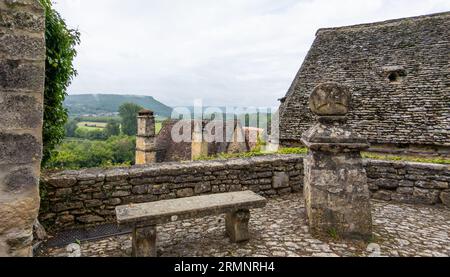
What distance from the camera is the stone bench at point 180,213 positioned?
9.81ft

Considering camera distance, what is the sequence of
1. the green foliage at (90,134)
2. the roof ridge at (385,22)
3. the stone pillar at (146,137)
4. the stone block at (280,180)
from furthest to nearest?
the green foliage at (90,134) < the stone pillar at (146,137) < the roof ridge at (385,22) < the stone block at (280,180)

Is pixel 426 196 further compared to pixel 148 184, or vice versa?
pixel 426 196

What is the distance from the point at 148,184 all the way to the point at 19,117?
2.77 metres

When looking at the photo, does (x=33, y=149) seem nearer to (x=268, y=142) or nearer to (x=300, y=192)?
(x=300, y=192)

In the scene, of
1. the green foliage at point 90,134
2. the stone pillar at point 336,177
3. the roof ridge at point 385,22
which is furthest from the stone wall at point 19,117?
the green foliage at point 90,134

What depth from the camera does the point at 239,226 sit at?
138 inches

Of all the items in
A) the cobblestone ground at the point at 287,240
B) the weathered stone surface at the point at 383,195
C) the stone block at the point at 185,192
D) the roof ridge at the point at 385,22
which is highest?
the roof ridge at the point at 385,22

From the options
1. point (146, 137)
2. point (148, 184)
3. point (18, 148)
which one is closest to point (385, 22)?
point (146, 137)

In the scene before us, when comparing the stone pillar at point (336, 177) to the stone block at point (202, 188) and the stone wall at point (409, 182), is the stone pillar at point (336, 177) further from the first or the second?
the stone wall at point (409, 182)

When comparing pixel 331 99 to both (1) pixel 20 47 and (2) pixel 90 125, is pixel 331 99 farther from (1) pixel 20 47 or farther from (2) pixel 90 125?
(2) pixel 90 125

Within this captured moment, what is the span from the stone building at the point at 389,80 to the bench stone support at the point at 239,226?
27.3ft

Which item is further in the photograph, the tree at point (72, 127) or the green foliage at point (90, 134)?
the tree at point (72, 127)

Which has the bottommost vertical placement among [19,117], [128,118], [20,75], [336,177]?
[336,177]

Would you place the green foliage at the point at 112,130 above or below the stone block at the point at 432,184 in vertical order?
above
